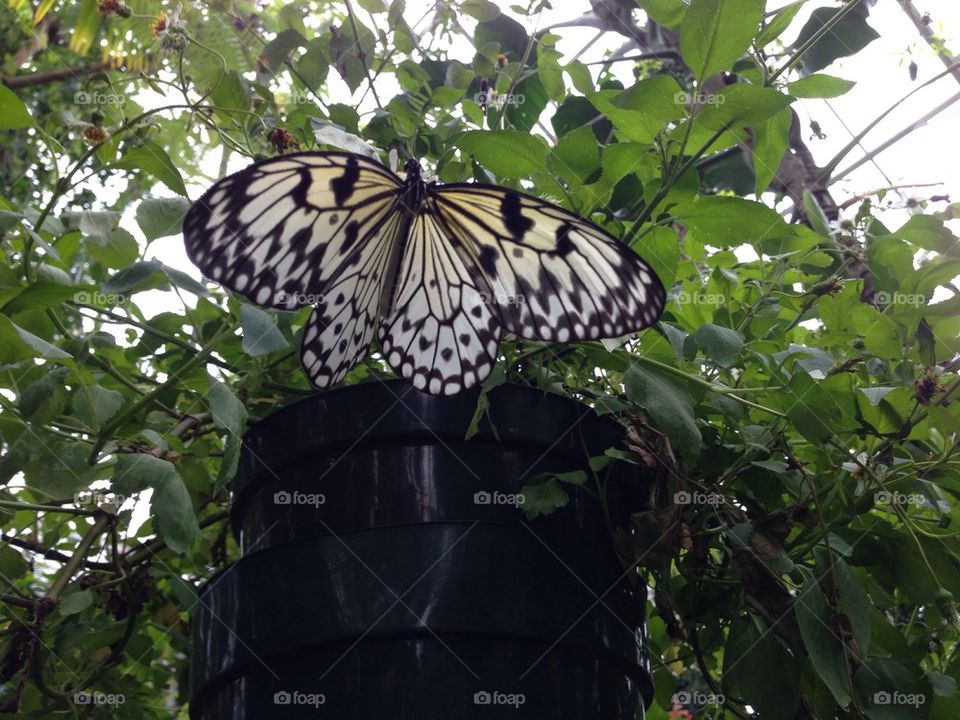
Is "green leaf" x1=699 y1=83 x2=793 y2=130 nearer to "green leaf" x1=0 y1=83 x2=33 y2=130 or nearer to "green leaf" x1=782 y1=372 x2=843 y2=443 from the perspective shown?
"green leaf" x1=782 y1=372 x2=843 y2=443

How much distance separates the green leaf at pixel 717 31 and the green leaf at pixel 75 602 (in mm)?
780

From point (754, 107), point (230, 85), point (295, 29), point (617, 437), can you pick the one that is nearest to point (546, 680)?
point (617, 437)

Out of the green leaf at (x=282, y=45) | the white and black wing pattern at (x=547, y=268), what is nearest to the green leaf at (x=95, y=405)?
the white and black wing pattern at (x=547, y=268)

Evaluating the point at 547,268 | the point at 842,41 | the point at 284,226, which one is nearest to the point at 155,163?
the point at 284,226

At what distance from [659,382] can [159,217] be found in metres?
0.55

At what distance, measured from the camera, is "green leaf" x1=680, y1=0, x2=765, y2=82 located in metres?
0.76

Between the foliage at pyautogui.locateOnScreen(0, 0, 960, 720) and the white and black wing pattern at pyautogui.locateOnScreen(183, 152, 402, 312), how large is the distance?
0.04m

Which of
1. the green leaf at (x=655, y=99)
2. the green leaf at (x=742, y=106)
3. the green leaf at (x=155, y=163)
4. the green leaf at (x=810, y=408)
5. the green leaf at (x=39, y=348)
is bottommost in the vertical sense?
the green leaf at (x=810, y=408)

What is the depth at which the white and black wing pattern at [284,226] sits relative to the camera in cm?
83

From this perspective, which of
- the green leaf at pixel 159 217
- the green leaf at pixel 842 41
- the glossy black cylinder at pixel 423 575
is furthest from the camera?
the green leaf at pixel 842 41

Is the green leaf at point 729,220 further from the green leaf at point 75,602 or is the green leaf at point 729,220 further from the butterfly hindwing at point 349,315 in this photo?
the green leaf at point 75,602

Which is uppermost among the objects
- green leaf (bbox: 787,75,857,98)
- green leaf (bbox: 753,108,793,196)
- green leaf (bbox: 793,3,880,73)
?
green leaf (bbox: 793,3,880,73)

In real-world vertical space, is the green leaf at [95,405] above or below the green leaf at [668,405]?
above

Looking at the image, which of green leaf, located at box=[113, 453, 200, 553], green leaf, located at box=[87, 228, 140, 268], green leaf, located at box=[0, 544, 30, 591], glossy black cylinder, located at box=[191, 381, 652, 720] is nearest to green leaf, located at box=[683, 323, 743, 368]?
glossy black cylinder, located at box=[191, 381, 652, 720]
